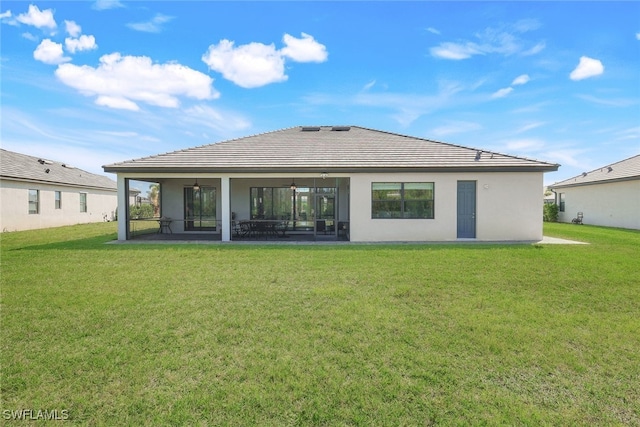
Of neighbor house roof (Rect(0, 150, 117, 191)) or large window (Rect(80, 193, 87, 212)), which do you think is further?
large window (Rect(80, 193, 87, 212))

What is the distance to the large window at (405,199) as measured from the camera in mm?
12242

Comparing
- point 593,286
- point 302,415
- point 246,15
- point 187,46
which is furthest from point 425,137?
point 302,415

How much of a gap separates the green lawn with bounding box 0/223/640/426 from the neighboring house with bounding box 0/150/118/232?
13.0 m

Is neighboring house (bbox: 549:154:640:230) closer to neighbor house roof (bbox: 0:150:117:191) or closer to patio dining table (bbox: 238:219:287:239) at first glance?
patio dining table (bbox: 238:219:287:239)

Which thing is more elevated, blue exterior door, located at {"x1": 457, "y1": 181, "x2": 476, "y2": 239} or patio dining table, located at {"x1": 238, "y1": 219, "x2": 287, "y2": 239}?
blue exterior door, located at {"x1": 457, "y1": 181, "x2": 476, "y2": 239}

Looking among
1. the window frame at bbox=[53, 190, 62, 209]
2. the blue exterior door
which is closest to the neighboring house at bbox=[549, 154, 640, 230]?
the blue exterior door

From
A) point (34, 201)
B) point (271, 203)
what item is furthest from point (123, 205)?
point (34, 201)

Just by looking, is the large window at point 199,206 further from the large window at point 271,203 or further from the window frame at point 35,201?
the window frame at point 35,201

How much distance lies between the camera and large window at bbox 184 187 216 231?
51.6 feet

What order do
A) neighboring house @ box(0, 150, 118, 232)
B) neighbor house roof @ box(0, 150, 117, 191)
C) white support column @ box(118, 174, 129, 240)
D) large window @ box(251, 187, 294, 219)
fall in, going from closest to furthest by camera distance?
white support column @ box(118, 174, 129, 240) → large window @ box(251, 187, 294, 219) → neighboring house @ box(0, 150, 118, 232) → neighbor house roof @ box(0, 150, 117, 191)

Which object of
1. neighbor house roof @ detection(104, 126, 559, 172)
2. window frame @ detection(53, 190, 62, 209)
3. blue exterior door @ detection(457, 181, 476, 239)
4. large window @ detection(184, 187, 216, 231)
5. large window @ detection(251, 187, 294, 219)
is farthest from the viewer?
window frame @ detection(53, 190, 62, 209)

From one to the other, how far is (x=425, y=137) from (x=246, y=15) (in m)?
9.96

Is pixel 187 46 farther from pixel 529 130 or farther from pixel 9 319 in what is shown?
pixel 529 130

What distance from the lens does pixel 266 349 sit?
11.9 feet
